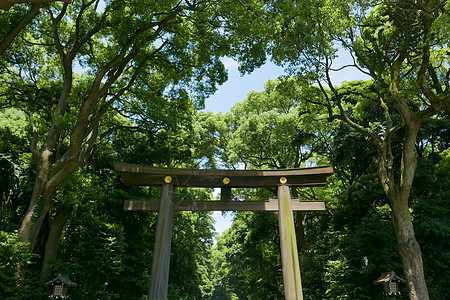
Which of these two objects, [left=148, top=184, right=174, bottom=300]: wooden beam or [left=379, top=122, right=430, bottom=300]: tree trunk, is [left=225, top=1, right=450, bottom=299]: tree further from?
[left=148, top=184, right=174, bottom=300]: wooden beam

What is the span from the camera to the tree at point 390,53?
8602mm

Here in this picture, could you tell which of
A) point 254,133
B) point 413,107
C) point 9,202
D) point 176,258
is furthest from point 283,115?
point 9,202

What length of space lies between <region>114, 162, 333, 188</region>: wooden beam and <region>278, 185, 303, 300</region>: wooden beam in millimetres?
339

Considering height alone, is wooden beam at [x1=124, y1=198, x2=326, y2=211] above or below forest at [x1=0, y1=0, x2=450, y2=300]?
below

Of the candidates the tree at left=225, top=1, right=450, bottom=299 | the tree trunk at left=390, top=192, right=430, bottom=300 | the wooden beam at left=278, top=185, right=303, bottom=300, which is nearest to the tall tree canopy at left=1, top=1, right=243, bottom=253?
the tree at left=225, top=1, right=450, bottom=299

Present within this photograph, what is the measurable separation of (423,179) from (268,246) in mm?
10032

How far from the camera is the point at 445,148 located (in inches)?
485

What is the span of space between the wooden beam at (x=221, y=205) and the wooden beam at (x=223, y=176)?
0.44m

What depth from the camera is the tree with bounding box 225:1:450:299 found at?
8.60 metres

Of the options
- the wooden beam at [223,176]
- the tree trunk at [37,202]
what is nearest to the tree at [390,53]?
the wooden beam at [223,176]

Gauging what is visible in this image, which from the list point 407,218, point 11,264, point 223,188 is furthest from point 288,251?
point 11,264

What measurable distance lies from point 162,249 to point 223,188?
1.88 m

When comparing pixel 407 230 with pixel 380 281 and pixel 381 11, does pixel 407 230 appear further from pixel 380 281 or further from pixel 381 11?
pixel 381 11

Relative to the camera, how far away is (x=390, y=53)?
1102 centimetres
